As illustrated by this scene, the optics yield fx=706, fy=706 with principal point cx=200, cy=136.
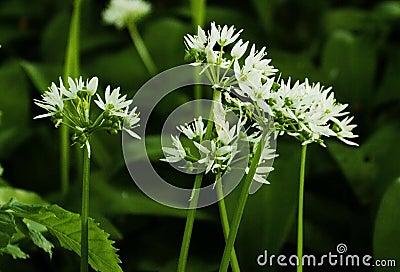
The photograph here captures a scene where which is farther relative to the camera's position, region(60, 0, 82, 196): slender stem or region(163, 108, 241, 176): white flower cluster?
region(60, 0, 82, 196): slender stem

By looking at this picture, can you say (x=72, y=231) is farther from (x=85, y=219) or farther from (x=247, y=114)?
(x=247, y=114)

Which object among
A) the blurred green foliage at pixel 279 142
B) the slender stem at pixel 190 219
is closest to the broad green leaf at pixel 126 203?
the blurred green foliage at pixel 279 142

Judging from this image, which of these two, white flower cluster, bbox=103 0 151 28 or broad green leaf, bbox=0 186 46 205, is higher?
white flower cluster, bbox=103 0 151 28

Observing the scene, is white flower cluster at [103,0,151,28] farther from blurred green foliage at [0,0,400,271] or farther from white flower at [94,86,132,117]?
white flower at [94,86,132,117]

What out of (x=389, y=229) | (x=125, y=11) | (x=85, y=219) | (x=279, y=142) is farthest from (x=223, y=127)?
(x=125, y=11)

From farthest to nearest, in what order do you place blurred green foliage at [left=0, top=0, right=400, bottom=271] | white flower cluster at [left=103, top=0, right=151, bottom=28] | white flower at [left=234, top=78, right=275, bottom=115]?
white flower cluster at [left=103, top=0, right=151, bottom=28], blurred green foliage at [left=0, top=0, right=400, bottom=271], white flower at [left=234, top=78, right=275, bottom=115]

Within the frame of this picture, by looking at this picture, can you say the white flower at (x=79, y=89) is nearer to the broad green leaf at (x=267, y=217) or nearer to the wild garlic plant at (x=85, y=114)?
the wild garlic plant at (x=85, y=114)

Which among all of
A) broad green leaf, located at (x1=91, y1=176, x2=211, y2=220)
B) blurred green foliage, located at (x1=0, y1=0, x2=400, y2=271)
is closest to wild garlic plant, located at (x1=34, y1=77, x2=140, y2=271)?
blurred green foliage, located at (x1=0, y1=0, x2=400, y2=271)
